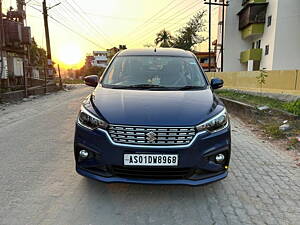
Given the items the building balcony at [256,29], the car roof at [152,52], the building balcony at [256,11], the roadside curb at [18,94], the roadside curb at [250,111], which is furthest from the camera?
the building balcony at [256,29]

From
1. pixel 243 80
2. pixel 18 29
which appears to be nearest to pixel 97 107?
pixel 243 80

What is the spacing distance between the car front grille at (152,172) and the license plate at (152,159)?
0.25ft

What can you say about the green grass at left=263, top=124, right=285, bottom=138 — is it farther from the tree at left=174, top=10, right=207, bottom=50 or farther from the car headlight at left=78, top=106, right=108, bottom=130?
the tree at left=174, top=10, right=207, bottom=50

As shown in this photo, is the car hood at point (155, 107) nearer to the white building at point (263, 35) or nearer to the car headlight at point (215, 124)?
the car headlight at point (215, 124)

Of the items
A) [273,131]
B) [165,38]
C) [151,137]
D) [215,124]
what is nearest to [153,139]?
[151,137]

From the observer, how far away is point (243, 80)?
13703 millimetres

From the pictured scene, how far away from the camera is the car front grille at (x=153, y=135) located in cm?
251

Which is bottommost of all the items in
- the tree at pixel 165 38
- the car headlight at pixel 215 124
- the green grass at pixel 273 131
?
the green grass at pixel 273 131

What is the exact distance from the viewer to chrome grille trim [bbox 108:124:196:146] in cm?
251

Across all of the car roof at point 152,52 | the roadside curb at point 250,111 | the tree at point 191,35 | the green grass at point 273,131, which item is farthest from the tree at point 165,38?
the car roof at point 152,52

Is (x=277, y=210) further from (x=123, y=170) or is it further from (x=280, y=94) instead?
(x=280, y=94)

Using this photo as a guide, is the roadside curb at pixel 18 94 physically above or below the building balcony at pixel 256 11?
below

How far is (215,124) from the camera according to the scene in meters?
2.72

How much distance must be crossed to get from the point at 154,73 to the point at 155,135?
156 centimetres
